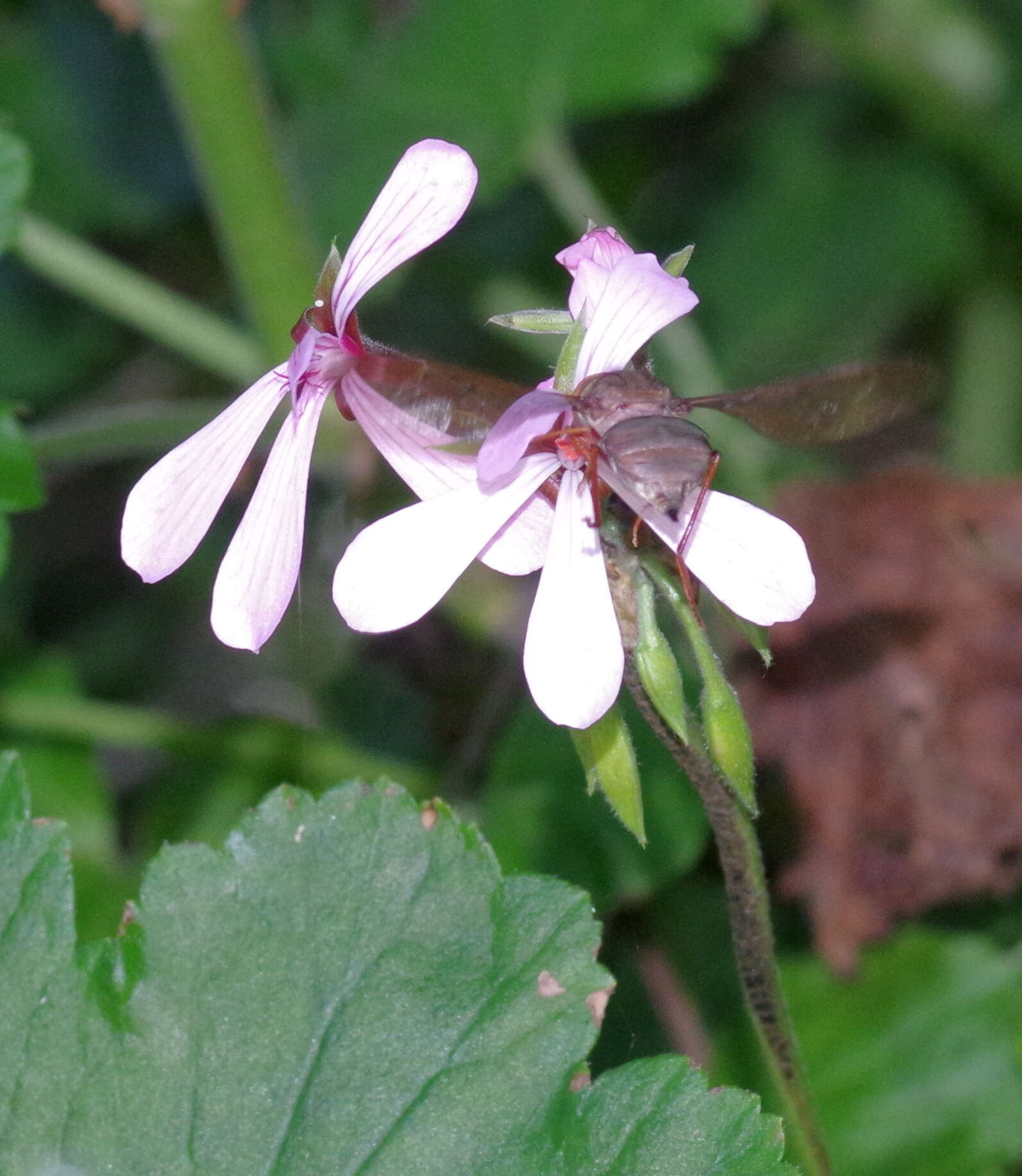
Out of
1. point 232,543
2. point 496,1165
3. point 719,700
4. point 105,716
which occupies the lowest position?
point 496,1165

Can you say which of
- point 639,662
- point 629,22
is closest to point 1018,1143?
point 639,662

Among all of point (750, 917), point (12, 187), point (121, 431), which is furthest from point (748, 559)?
point (121, 431)

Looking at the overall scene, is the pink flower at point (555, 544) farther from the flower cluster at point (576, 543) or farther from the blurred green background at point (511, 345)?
the blurred green background at point (511, 345)

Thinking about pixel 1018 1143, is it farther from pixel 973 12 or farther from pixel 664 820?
pixel 973 12

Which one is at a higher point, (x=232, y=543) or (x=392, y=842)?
(x=232, y=543)

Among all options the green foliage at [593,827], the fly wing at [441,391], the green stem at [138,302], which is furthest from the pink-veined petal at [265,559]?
the green stem at [138,302]

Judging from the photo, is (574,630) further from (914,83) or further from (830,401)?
(914,83)

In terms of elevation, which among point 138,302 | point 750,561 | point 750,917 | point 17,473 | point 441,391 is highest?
point 138,302

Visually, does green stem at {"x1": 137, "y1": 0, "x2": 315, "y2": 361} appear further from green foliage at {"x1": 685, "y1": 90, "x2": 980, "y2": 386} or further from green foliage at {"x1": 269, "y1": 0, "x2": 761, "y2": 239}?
green foliage at {"x1": 685, "y1": 90, "x2": 980, "y2": 386}
